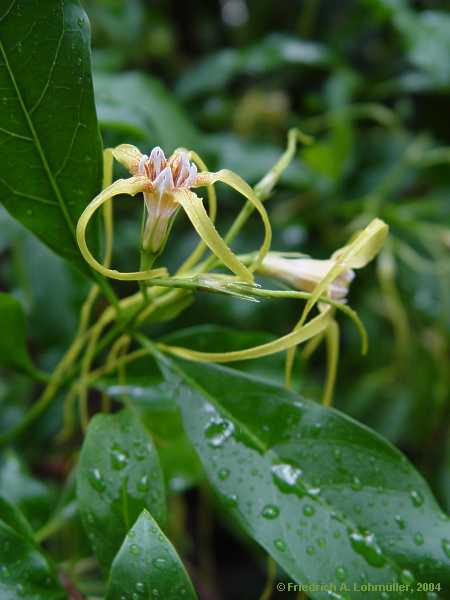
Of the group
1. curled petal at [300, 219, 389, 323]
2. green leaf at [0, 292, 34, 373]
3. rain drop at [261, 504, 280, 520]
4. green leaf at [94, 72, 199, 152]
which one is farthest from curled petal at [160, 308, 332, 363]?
green leaf at [94, 72, 199, 152]

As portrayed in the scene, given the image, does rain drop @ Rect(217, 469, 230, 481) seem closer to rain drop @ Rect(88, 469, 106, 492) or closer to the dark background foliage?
rain drop @ Rect(88, 469, 106, 492)

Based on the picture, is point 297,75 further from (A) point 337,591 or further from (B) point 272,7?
(A) point 337,591

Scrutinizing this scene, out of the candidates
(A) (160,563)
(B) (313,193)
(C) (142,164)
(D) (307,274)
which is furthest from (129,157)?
(B) (313,193)

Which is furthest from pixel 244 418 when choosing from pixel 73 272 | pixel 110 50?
pixel 110 50

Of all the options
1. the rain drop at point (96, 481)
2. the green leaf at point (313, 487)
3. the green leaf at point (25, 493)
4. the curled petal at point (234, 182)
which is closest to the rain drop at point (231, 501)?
the green leaf at point (313, 487)

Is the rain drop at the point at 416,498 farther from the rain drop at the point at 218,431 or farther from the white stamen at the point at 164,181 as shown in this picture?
the white stamen at the point at 164,181
